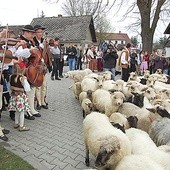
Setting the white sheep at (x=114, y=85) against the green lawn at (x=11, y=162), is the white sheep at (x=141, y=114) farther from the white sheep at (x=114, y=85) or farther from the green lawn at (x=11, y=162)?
the green lawn at (x=11, y=162)

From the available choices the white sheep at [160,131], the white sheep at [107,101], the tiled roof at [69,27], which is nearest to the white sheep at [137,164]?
the white sheep at [160,131]

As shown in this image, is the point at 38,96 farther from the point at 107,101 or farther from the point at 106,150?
the point at 106,150

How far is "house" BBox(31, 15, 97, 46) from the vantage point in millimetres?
42812

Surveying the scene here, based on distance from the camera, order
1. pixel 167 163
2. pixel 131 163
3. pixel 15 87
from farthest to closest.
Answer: pixel 15 87 < pixel 167 163 < pixel 131 163

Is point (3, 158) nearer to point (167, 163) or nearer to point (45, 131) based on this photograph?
point (45, 131)

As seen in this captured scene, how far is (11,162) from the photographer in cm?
490

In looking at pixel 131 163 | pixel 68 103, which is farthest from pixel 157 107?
pixel 68 103

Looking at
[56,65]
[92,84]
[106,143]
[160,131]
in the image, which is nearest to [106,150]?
[106,143]

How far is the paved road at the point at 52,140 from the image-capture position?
5.08 m

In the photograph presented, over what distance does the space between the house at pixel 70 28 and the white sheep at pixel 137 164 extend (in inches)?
1507

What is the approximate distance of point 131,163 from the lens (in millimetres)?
3588

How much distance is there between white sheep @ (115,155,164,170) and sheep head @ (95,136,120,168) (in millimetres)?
162

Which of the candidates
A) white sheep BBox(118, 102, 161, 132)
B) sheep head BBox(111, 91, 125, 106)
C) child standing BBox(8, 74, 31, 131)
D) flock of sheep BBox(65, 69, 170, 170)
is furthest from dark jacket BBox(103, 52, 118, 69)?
child standing BBox(8, 74, 31, 131)

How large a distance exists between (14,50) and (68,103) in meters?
3.98
